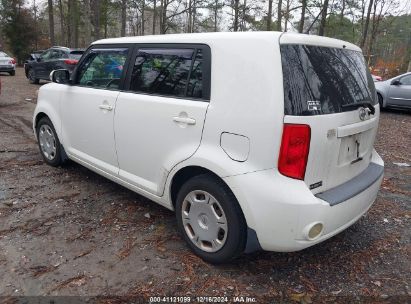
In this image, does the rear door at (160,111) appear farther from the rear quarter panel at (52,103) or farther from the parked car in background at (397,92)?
the parked car in background at (397,92)

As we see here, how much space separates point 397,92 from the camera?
1191 cm

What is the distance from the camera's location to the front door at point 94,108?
3.70 meters

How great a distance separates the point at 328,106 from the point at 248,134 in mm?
597

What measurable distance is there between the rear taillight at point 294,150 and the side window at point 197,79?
0.80 meters

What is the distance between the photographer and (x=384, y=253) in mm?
3277

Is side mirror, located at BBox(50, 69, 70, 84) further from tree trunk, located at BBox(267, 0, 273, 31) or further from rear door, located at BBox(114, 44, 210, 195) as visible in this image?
tree trunk, located at BBox(267, 0, 273, 31)

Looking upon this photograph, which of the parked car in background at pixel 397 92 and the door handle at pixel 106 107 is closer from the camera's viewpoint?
the door handle at pixel 106 107

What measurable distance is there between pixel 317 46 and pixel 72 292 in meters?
2.47

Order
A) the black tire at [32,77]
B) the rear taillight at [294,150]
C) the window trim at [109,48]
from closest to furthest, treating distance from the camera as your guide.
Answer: the rear taillight at [294,150], the window trim at [109,48], the black tire at [32,77]

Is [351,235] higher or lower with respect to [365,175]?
lower

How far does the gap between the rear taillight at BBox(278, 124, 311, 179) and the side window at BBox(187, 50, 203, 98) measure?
0.80 metres

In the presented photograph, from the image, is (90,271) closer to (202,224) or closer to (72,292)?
(72,292)

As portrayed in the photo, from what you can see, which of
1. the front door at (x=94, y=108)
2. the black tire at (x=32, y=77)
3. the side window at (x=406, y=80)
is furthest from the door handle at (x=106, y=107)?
the black tire at (x=32, y=77)

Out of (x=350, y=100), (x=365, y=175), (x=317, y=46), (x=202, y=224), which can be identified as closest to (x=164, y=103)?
(x=202, y=224)
